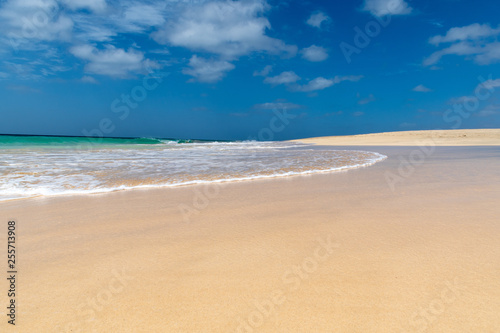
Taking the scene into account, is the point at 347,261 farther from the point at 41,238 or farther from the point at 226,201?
the point at 41,238

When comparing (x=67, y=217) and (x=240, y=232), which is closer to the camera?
(x=240, y=232)

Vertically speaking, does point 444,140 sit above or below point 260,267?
above

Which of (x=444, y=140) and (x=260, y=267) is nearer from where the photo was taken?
(x=260, y=267)

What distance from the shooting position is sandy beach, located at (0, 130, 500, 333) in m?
1.35

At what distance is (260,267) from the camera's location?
71.9 inches

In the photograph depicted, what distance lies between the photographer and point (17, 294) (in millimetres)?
1583

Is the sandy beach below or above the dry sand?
below

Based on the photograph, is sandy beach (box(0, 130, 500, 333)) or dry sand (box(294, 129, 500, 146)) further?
dry sand (box(294, 129, 500, 146))

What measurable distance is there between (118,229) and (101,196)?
174cm

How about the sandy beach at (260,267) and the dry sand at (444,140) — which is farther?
the dry sand at (444,140)

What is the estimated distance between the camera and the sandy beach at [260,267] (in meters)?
1.35

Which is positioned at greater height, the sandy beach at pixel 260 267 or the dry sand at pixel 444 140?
the dry sand at pixel 444 140

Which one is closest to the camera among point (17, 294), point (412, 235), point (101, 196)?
point (17, 294)

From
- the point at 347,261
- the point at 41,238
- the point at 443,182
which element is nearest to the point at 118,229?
the point at 41,238
